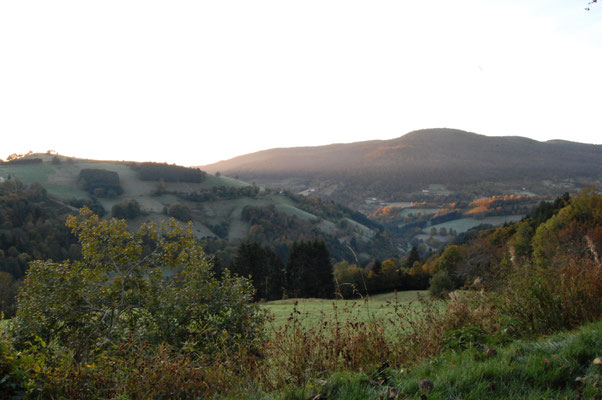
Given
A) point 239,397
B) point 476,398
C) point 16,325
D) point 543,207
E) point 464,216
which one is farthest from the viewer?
point 464,216

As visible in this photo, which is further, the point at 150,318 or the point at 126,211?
the point at 126,211

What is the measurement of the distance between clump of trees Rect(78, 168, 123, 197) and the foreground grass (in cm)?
16302

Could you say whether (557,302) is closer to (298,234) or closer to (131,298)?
(131,298)

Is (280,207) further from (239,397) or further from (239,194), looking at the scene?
(239,397)

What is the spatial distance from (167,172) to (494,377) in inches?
7632

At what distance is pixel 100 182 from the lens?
15400 cm

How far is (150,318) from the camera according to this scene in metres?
9.52

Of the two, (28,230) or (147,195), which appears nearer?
(28,230)

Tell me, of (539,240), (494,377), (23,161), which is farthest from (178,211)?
(494,377)

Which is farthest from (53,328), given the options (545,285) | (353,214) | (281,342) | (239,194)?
(353,214)

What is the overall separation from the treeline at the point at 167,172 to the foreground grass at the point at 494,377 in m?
187

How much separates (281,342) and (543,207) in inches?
2803

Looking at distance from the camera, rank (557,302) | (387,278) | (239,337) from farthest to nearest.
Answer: (387,278) < (239,337) < (557,302)

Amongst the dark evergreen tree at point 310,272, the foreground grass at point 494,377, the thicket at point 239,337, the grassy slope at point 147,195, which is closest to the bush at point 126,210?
the grassy slope at point 147,195
